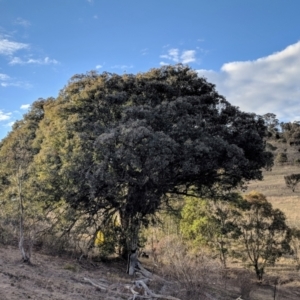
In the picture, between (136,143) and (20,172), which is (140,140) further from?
(20,172)

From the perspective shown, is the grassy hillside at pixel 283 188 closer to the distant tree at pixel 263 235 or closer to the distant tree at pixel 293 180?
the distant tree at pixel 293 180

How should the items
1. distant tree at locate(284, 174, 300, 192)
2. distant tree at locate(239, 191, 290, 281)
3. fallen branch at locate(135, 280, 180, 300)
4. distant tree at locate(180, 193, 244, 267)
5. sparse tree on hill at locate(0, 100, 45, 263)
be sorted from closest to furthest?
1. fallen branch at locate(135, 280, 180, 300)
2. sparse tree on hill at locate(0, 100, 45, 263)
3. distant tree at locate(239, 191, 290, 281)
4. distant tree at locate(180, 193, 244, 267)
5. distant tree at locate(284, 174, 300, 192)

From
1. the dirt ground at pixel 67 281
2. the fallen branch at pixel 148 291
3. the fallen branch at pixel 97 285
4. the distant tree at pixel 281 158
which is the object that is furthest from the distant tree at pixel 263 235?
the distant tree at pixel 281 158

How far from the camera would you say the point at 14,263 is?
13.4m

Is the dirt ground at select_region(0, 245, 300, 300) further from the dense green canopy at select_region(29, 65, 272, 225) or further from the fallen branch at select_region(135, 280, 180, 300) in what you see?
the dense green canopy at select_region(29, 65, 272, 225)

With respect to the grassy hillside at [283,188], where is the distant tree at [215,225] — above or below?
below

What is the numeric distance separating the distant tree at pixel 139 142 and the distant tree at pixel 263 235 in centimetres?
281

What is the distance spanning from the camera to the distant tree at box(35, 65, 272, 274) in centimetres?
1388

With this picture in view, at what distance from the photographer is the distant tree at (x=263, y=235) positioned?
20.0 m

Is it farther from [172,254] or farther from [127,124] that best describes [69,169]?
[172,254]

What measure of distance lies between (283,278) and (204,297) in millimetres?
9912

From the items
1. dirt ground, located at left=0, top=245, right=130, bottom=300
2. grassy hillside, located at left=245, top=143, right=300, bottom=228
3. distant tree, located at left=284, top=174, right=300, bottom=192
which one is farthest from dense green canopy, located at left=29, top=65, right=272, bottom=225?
distant tree, located at left=284, top=174, right=300, bottom=192

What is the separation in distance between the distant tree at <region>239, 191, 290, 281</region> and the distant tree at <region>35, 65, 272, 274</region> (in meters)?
2.81

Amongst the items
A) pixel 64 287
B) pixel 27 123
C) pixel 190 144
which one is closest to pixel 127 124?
pixel 190 144
